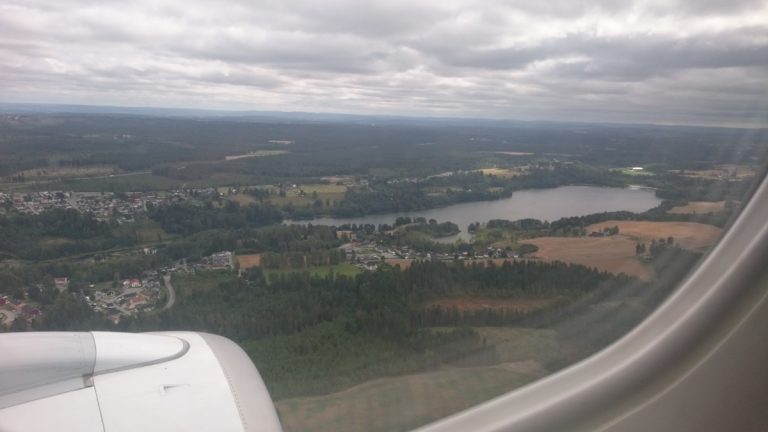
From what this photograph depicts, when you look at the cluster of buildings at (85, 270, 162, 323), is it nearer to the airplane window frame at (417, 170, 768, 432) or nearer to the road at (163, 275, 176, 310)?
the road at (163, 275, 176, 310)

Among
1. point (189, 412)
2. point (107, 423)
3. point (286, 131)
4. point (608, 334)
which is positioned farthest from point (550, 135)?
point (286, 131)

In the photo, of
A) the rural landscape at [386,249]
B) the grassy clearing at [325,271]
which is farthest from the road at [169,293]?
the grassy clearing at [325,271]

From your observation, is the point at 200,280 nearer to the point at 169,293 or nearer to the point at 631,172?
the point at 169,293

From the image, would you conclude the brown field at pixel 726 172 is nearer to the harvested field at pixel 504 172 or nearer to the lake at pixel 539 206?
the lake at pixel 539 206

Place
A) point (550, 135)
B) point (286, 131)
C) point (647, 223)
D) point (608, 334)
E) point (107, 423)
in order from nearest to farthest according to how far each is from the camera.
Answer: point (107, 423) < point (608, 334) < point (647, 223) < point (550, 135) < point (286, 131)

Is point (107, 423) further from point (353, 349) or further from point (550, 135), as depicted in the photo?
point (550, 135)

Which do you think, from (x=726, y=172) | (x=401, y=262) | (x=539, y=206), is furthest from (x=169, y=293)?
(x=726, y=172)

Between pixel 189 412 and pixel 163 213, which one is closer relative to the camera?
pixel 189 412
